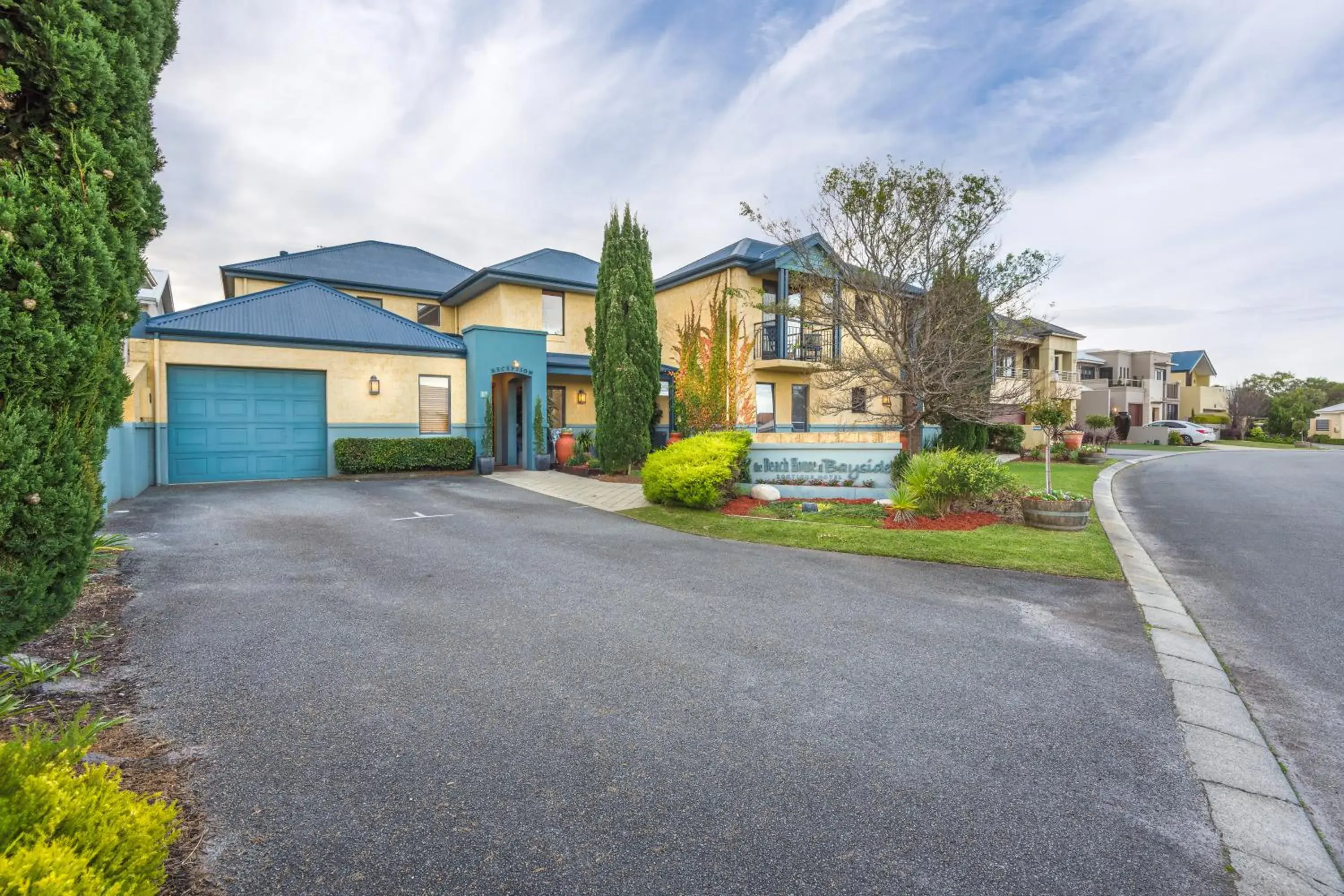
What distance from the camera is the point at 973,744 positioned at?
112 inches

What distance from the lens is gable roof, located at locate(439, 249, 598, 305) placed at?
18500 millimetres

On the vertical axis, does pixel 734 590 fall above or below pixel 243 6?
below

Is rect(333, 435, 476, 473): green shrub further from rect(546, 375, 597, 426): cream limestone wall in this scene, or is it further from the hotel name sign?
the hotel name sign

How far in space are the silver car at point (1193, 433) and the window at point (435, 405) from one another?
1532 inches

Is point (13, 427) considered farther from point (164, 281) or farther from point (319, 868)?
point (164, 281)

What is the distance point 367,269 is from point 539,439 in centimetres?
1068

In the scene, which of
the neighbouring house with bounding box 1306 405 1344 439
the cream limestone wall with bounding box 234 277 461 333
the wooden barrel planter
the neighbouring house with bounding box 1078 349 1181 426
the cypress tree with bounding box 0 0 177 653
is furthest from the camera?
the neighbouring house with bounding box 1306 405 1344 439

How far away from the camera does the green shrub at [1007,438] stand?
23484 millimetres

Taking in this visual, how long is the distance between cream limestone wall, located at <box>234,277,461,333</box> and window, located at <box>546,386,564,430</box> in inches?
157

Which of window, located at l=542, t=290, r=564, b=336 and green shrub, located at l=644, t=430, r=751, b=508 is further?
window, located at l=542, t=290, r=564, b=336

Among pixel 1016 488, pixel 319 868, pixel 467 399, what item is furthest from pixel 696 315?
pixel 319 868

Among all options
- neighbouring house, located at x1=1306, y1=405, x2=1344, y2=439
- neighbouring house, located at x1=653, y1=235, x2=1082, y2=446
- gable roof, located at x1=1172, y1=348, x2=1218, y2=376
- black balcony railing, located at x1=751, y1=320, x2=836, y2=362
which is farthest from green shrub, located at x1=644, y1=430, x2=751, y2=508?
neighbouring house, located at x1=1306, y1=405, x2=1344, y2=439

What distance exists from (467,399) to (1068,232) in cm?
1472

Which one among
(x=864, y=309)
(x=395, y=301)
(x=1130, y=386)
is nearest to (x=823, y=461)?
(x=864, y=309)
